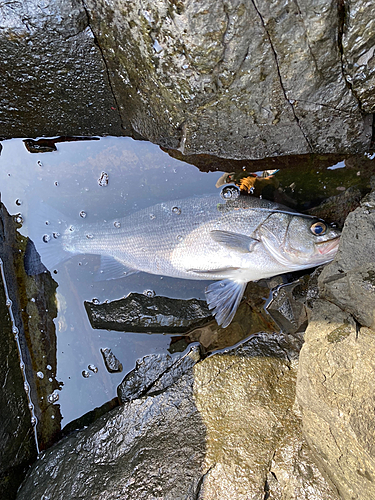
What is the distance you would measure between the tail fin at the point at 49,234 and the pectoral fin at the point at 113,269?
369 mm

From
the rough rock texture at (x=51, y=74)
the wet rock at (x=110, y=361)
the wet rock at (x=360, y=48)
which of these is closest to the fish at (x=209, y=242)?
the wet rock at (x=110, y=361)

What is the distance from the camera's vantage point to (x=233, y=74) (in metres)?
2.32

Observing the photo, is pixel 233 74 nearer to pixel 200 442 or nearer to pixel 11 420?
pixel 200 442

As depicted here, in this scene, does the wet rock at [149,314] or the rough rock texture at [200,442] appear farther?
the wet rock at [149,314]

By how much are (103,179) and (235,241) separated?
158 cm

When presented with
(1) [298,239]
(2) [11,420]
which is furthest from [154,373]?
(1) [298,239]

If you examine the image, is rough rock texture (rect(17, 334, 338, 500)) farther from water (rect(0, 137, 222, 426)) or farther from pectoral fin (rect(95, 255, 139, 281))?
pectoral fin (rect(95, 255, 139, 281))

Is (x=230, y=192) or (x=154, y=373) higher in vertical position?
(x=230, y=192)

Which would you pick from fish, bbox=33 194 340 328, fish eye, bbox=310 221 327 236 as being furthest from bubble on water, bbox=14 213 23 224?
fish eye, bbox=310 221 327 236

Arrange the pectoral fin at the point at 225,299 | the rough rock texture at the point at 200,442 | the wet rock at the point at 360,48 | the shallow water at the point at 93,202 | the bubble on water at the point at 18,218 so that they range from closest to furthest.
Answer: the wet rock at the point at 360,48, the rough rock texture at the point at 200,442, the pectoral fin at the point at 225,299, the shallow water at the point at 93,202, the bubble on water at the point at 18,218

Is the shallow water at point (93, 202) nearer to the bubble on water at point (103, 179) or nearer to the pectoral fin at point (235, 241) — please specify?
the bubble on water at point (103, 179)

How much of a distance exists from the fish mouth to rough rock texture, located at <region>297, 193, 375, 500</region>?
22.7 inches

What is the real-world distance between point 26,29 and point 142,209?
171cm

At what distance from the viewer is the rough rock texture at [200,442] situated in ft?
7.22
